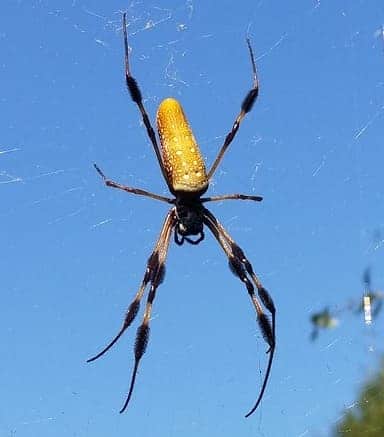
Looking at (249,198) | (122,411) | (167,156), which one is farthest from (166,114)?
(122,411)

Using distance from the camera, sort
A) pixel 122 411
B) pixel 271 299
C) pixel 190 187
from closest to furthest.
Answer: pixel 122 411, pixel 190 187, pixel 271 299

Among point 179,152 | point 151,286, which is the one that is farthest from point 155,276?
point 179,152

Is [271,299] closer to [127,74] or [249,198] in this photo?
[249,198]

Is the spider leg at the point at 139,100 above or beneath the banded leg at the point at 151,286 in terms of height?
above
